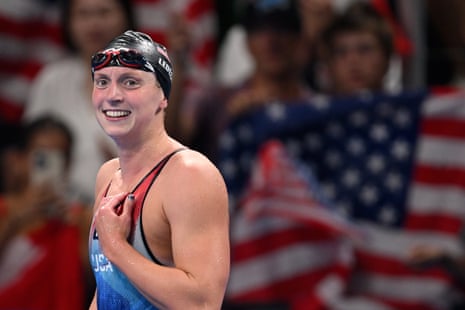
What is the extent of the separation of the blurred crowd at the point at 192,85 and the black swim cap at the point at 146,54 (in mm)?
3296

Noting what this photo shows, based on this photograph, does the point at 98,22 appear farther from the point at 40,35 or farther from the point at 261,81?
the point at 40,35

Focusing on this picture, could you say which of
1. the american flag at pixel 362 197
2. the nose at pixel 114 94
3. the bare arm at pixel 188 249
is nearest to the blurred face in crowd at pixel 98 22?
the american flag at pixel 362 197

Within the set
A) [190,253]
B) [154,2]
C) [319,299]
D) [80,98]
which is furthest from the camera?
[154,2]

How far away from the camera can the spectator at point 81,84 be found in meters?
7.98

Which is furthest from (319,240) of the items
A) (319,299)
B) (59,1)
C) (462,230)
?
(59,1)

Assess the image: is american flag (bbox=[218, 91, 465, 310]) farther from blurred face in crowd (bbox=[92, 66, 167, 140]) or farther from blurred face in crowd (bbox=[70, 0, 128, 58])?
blurred face in crowd (bbox=[92, 66, 167, 140])

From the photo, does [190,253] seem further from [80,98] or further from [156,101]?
[80,98]

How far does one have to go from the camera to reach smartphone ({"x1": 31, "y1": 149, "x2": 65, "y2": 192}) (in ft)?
25.3

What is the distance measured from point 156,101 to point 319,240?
388 centimetres

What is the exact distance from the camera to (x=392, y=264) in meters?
8.00

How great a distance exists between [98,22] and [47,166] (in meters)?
1.19

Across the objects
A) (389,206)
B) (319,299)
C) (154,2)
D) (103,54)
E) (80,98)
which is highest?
(103,54)

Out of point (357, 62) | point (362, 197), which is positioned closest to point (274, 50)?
point (357, 62)

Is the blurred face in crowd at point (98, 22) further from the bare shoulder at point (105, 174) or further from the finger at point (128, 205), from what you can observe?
the finger at point (128, 205)
